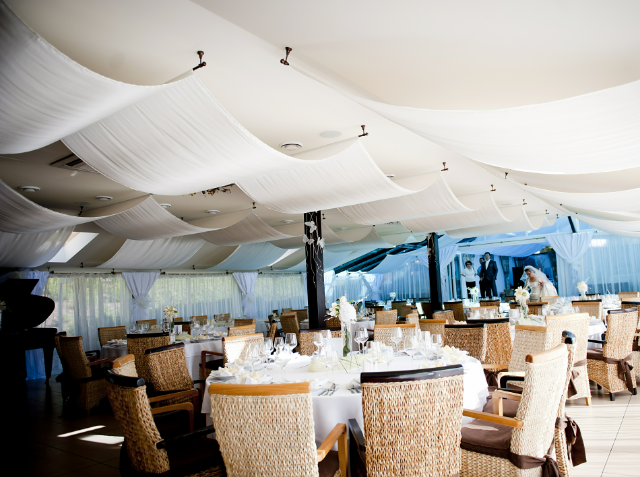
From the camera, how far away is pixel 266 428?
2014 millimetres

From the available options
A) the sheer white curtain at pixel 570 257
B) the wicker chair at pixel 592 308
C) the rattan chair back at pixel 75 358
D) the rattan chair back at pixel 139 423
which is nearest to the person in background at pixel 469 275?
the sheer white curtain at pixel 570 257

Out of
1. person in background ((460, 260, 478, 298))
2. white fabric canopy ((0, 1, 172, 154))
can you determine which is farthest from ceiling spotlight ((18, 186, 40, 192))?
person in background ((460, 260, 478, 298))

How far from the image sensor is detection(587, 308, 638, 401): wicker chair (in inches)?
199

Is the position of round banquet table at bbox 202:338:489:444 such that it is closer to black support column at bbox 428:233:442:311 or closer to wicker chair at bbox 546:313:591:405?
wicker chair at bbox 546:313:591:405

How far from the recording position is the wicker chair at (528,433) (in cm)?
241

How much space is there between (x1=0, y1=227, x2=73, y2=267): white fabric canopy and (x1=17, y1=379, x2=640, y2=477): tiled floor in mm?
3372

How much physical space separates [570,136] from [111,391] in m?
3.39

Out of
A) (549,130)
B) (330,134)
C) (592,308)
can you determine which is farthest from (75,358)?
(592,308)

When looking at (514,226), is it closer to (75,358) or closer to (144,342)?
(144,342)

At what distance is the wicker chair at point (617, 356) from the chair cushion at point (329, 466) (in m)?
4.00

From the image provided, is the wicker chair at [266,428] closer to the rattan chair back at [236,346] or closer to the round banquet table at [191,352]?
the rattan chair back at [236,346]

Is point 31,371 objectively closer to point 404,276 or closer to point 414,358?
point 414,358

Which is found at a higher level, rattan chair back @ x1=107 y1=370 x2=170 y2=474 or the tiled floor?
rattan chair back @ x1=107 y1=370 x2=170 y2=474

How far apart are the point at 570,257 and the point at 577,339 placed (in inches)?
413
